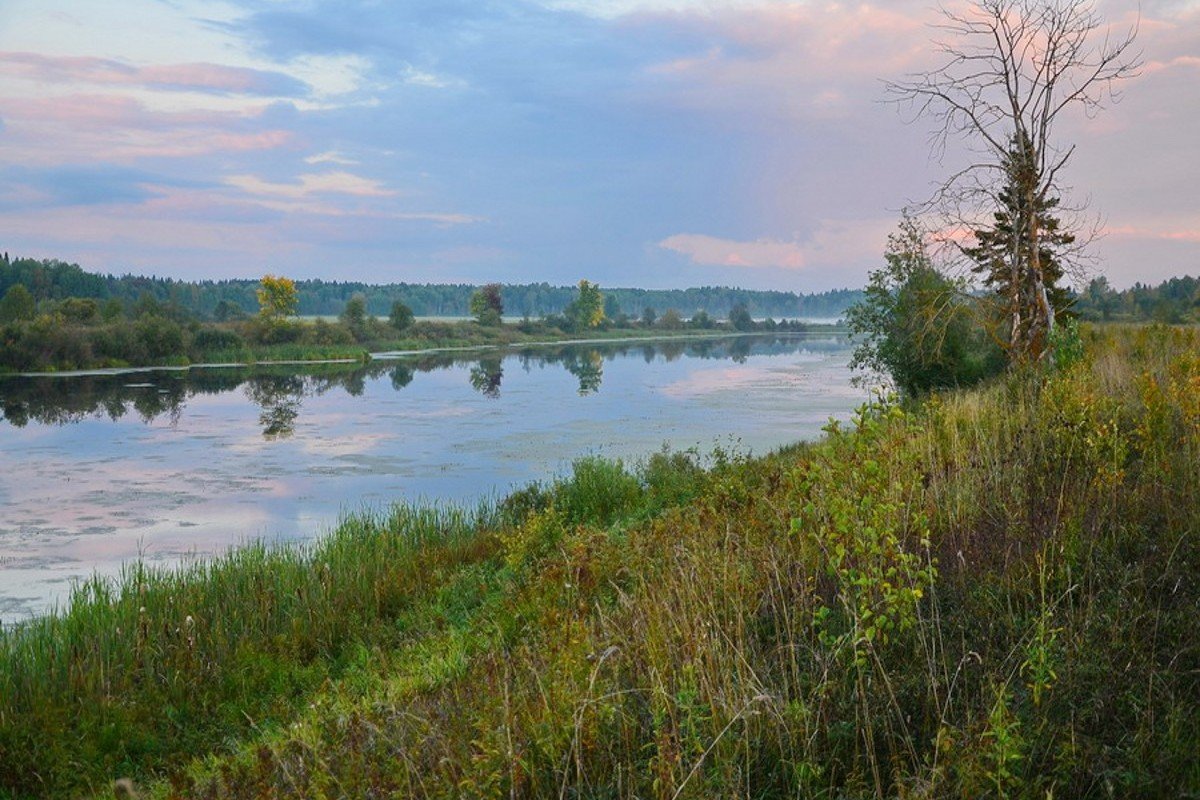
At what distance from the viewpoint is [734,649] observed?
4.39 metres

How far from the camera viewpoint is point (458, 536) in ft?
41.5

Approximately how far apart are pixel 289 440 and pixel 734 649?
23361mm

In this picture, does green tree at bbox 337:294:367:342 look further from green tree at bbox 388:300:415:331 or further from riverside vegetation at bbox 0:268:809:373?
green tree at bbox 388:300:415:331

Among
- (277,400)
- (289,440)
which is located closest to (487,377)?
(277,400)

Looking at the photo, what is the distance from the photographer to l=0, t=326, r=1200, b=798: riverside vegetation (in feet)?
11.8

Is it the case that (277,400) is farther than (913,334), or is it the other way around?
(277,400)

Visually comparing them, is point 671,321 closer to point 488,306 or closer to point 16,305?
point 488,306

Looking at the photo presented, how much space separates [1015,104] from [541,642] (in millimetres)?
11809

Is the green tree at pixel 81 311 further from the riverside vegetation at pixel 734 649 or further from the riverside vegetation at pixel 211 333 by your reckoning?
the riverside vegetation at pixel 734 649

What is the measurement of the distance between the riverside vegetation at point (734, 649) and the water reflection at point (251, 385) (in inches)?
727

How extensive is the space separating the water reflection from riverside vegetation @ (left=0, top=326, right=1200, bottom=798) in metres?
18.5

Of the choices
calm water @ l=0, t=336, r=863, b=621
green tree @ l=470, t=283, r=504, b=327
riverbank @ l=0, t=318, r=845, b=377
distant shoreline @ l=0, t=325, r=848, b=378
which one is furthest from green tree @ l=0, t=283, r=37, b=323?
green tree @ l=470, t=283, r=504, b=327

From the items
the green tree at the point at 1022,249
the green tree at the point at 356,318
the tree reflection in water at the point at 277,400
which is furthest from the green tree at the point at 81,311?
the green tree at the point at 1022,249

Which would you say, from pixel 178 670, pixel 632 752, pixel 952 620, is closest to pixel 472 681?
Result: pixel 632 752
